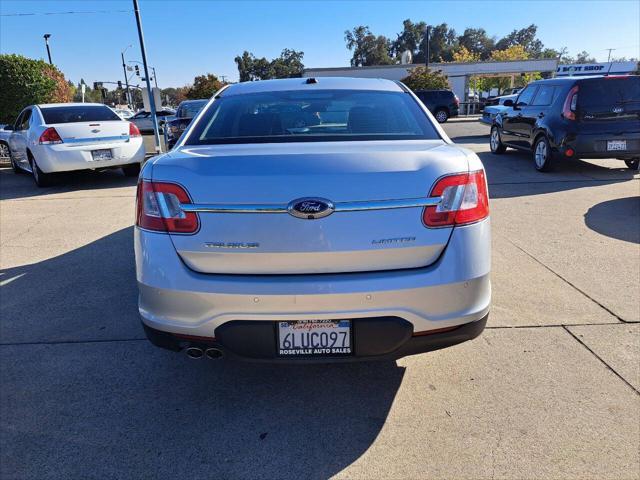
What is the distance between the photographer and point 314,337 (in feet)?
7.45

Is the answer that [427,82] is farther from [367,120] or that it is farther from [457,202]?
[457,202]

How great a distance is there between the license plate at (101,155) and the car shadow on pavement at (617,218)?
799 cm

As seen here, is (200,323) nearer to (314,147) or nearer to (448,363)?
(314,147)

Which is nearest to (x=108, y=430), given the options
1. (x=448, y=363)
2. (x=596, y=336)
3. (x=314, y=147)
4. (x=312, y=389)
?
(x=312, y=389)

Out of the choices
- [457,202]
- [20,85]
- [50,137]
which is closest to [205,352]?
[457,202]

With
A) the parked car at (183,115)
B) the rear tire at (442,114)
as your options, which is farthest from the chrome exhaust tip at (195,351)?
the rear tire at (442,114)

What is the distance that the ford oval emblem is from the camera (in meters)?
2.13

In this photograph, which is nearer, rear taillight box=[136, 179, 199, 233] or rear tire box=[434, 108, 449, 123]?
rear taillight box=[136, 179, 199, 233]

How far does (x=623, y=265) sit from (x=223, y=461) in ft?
13.4

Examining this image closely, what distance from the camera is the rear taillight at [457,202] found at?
7.31 feet

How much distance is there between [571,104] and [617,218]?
327 centimetres

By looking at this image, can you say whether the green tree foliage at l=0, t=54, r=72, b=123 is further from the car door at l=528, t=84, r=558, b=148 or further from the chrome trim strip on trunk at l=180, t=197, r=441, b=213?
the chrome trim strip on trunk at l=180, t=197, r=441, b=213

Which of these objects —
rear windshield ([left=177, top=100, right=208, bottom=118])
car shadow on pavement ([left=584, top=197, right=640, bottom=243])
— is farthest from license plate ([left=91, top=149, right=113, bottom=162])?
car shadow on pavement ([left=584, top=197, right=640, bottom=243])

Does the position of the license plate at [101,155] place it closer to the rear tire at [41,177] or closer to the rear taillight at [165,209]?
the rear tire at [41,177]
